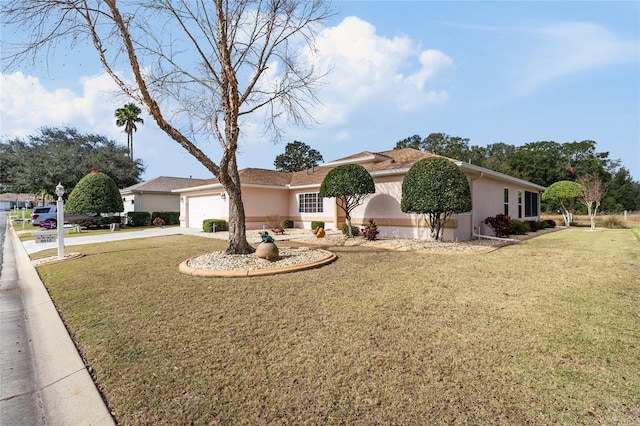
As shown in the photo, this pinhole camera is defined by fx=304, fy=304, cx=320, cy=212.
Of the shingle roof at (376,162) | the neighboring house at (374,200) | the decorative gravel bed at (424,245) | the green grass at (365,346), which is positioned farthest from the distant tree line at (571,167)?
the green grass at (365,346)

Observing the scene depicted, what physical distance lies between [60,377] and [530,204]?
77.8ft

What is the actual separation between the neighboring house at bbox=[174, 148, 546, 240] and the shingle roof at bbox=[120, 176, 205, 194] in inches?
252

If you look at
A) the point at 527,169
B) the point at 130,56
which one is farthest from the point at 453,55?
the point at 527,169

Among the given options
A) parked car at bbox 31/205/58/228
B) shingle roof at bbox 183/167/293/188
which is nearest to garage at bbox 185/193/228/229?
shingle roof at bbox 183/167/293/188

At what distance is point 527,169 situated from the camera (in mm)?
38719

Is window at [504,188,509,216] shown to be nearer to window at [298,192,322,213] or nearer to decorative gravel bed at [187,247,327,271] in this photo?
window at [298,192,322,213]

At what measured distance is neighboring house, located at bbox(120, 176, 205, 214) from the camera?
2614cm

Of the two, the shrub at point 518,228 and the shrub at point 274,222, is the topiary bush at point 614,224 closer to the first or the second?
the shrub at point 518,228

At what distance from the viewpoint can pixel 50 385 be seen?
302cm

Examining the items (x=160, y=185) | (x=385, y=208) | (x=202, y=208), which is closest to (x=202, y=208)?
(x=202, y=208)

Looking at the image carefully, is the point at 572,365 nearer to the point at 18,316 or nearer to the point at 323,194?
the point at 18,316

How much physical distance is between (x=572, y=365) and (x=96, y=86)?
1088 cm

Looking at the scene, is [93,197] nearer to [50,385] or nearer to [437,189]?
[50,385]

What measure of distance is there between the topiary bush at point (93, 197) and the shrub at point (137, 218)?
342cm
